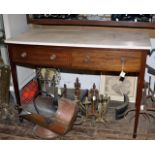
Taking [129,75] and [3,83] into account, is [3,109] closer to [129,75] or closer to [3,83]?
[3,83]

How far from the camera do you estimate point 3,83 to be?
2105 mm

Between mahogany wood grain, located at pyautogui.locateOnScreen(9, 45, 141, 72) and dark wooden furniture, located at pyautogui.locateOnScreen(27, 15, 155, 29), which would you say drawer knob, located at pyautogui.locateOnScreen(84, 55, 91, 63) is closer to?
mahogany wood grain, located at pyautogui.locateOnScreen(9, 45, 141, 72)

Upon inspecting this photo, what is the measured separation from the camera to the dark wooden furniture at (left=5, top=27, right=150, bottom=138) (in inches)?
64.5

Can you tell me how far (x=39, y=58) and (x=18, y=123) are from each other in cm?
70

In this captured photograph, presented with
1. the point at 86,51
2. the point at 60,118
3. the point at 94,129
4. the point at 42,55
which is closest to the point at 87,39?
the point at 86,51

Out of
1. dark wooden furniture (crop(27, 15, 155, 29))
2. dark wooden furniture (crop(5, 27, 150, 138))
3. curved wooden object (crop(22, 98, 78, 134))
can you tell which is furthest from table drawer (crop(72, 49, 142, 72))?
dark wooden furniture (crop(27, 15, 155, 29))

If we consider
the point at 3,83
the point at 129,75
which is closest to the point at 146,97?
the point at 129,75

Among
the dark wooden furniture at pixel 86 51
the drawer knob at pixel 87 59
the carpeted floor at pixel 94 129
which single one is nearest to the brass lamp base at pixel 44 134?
the carpeted floor at pixel 94 129

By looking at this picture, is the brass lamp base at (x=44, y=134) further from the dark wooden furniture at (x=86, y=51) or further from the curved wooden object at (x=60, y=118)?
the dark wooden furniture at (x=86, y=51)

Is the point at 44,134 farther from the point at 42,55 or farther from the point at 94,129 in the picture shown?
the point at 42,55

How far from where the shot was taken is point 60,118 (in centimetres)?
181

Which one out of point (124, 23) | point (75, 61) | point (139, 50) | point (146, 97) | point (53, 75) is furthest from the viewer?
point (53, 75)

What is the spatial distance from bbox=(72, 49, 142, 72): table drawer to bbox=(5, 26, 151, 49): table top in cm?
5

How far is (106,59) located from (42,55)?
1.59ft
